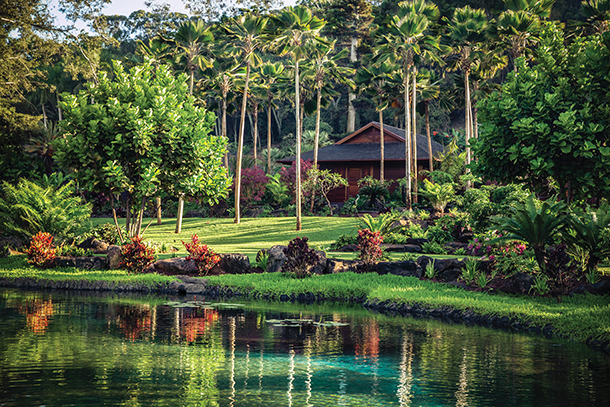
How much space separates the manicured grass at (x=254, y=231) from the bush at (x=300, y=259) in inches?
343

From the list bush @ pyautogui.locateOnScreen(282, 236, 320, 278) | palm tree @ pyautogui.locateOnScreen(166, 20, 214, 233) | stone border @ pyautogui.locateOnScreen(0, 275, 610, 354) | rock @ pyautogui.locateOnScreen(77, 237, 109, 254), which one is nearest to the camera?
stone border @ pyautogui.locateOnScreen(0, 275, 610, 354)

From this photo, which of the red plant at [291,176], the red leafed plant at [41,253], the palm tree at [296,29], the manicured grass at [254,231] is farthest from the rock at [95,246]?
the red plant at [291,176]

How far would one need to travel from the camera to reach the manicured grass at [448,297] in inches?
474

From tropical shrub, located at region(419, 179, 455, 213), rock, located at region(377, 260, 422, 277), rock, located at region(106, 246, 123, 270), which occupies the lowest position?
rock, located at region(377, 260, 422, 277)

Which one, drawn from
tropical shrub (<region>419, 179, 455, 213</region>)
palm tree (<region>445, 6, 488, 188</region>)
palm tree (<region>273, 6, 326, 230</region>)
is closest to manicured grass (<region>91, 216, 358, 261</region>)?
palm tree (<region>273, 6, 326, 230</region>)

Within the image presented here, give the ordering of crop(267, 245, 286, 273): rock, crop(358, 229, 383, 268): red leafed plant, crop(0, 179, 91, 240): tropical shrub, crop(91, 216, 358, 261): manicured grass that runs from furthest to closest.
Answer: crop(91, 216, 358, 261): manicured grass, crop(0, 179, 91, 240): tropical shrub, crop(267, 245, 286, 273): rock, crop(358, 229, 383, 268): red leafed plant

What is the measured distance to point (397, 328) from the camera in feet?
40.9

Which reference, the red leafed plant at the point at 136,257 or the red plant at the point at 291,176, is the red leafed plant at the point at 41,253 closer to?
the red leafed plant at the point at 136,257

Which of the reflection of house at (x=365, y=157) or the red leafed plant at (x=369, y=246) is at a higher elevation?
the reflection of house at (x=365, y=157)

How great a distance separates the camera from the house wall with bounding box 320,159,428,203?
1871 inches

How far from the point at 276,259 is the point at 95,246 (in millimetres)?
8891

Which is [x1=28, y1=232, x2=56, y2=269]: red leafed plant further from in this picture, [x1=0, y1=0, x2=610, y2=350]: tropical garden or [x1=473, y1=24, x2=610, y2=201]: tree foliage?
[x1=473, y1=24, x2=610, y2=201]: tree foliage

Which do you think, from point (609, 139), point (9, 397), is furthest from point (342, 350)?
point (609, 139)

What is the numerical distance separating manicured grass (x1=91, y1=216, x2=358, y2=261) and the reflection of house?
10.8m
